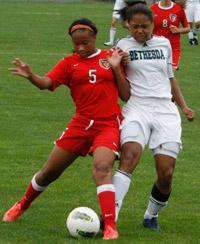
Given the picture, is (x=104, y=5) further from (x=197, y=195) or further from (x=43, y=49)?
(x=197, y=195)

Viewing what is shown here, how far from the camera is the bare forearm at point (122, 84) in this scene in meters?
8.02

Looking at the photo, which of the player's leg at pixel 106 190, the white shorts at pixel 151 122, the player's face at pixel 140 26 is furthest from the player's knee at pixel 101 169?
the player's face at pixel 140 26

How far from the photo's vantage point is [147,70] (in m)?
8.20

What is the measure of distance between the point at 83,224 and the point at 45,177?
2.45 feet

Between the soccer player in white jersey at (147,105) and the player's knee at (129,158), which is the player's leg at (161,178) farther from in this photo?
the player's knee at (129,158)

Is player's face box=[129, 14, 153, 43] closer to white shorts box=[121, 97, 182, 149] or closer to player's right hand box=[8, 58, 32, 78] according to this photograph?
white shorts box=[121, 97, 182, 149]

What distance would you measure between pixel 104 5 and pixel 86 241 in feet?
131

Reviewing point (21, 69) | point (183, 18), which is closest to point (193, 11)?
point (183, 18)

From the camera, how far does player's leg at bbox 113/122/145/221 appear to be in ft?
25.9

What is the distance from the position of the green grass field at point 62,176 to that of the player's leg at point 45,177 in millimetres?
129

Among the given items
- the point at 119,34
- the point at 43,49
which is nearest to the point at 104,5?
the point at 119,34

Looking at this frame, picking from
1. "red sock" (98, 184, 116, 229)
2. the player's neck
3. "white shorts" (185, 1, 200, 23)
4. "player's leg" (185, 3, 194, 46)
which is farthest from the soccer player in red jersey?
"player's leg" (185, 3, 194, 46)

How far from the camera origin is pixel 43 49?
2552 centimetres

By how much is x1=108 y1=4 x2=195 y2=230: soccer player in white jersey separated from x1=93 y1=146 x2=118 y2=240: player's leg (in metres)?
0.17
